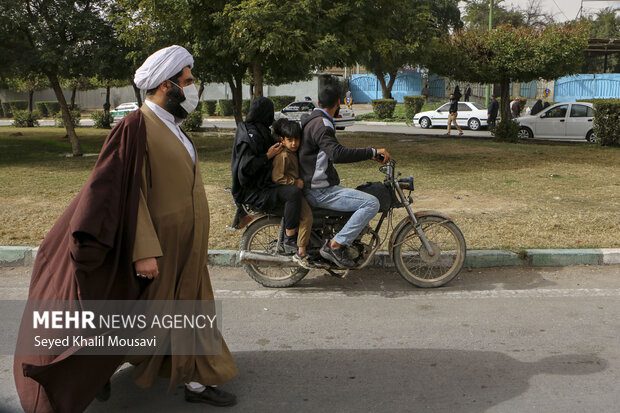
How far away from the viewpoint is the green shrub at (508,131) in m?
19.7

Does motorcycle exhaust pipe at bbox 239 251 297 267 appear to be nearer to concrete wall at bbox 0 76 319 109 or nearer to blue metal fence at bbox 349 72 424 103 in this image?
concrete wall at bbox 0 76 319 109

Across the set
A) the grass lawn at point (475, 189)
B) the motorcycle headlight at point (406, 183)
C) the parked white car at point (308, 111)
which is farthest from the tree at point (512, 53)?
the motorcycle headlight at point (406, 183)

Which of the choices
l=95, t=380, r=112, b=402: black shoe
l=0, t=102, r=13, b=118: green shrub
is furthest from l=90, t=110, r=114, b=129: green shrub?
l=95, t=380, r=112, b=402: black shoe

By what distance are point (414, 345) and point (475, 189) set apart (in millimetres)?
5998

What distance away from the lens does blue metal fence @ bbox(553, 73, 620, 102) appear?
123 ft

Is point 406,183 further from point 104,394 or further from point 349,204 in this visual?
point 104,394

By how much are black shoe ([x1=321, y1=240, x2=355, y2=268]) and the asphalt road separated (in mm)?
302

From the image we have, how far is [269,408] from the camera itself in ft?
11.4

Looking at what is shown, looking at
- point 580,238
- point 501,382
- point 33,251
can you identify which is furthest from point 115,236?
point 580,238

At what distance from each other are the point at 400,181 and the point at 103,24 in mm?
11740

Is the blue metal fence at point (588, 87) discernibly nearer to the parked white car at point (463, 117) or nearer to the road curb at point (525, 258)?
the parked white car at point (463, 117)

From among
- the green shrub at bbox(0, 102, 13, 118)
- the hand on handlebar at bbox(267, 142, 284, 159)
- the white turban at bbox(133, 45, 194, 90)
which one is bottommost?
the hand on handlebar at bbox(267, 142, 284, 159)

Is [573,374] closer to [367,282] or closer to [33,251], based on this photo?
[367,282]

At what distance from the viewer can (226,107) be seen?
41.5 meters
